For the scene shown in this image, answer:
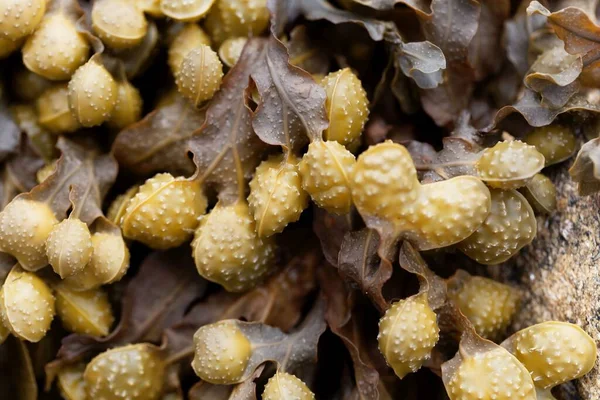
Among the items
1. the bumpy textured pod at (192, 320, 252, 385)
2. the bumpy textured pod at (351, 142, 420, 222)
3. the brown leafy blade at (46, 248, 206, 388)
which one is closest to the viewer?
the bumpy textured pod at (351, 142, 420, 222)

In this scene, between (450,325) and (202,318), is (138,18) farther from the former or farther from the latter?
(450,325)

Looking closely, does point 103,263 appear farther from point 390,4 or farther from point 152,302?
point 390,4

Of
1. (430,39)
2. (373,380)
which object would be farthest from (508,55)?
(373,380)

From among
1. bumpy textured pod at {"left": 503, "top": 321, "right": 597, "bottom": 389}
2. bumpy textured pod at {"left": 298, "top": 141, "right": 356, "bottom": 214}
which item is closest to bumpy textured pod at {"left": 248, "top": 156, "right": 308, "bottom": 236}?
bumpy textured pod at {"left": 298, "top": 141, "right": 356, "bottom": 214}

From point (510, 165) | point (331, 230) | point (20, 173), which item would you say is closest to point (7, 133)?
point (20, 173)

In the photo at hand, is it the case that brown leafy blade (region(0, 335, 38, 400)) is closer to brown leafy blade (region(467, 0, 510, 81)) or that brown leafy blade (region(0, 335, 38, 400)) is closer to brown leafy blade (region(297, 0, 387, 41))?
brown leafy blade (region(297, 0, 387, 41))
